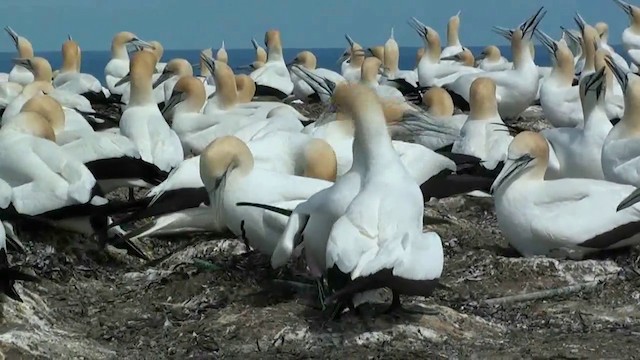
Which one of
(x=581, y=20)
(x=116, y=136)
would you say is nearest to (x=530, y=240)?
(x=116, y=136)

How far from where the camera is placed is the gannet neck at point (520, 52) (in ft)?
48.1

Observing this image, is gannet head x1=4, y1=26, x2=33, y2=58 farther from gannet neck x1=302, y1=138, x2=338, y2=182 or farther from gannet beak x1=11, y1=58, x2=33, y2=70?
gannet neck x1=302, y1=138, x2=338, y2=182

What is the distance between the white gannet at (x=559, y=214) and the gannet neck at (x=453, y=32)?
14021mm

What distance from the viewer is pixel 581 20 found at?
15.9 metres

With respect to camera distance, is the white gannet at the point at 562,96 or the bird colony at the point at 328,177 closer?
the bird colony at the point at 328,177

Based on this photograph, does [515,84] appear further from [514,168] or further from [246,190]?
[246,190]

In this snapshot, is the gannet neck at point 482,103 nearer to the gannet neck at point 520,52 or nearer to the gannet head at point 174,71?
the gannet neck at point 520,52

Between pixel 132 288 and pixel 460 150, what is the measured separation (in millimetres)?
3671

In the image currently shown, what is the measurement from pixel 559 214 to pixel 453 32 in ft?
48.2

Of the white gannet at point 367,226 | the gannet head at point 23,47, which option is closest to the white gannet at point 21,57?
the gannet head at point 23,47

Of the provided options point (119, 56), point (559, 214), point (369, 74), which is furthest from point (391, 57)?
point (559, 214)

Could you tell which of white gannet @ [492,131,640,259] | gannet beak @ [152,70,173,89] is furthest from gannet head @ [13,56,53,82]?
white gannet @ [492,131,640,259]

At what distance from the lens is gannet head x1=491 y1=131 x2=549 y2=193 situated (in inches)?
314

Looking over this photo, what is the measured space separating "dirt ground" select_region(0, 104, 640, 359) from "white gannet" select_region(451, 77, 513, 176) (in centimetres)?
176
